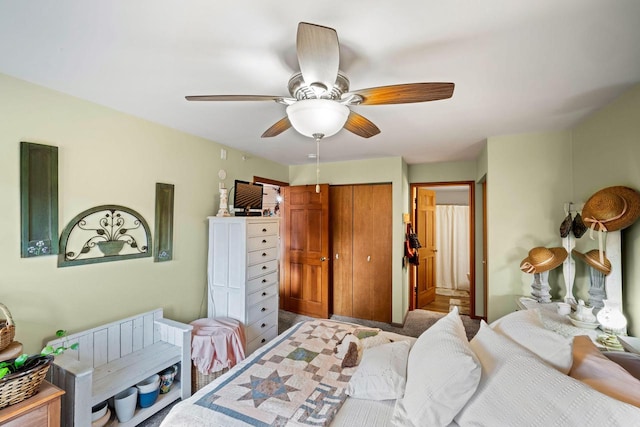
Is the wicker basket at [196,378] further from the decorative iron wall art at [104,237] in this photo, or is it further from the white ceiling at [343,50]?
the white ceiling at [343,50]

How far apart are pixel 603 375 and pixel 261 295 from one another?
261 centimetres

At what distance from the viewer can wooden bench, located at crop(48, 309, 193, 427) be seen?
1.49 m

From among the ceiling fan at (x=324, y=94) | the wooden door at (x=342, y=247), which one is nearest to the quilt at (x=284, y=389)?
the ceiling fan at (x=324, y=94)

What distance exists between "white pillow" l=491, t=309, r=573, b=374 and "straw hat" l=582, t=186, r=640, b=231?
3.11ft

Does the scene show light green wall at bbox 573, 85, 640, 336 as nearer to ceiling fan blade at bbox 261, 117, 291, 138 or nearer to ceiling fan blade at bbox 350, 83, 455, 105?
ceiling fan blade at bbox 350, 83, 455, 105

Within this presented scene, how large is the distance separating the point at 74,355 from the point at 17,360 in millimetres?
586

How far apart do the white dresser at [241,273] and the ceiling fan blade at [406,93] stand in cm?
181

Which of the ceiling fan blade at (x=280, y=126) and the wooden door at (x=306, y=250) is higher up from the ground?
the ceiling fan blade at (x=280, y=126)

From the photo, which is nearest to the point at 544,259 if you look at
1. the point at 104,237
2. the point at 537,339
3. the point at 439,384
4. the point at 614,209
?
the point at 614,209

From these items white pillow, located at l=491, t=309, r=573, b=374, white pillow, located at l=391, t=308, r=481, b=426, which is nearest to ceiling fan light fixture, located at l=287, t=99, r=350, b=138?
white pillow, located at l=391, t=308, r=481, b=426

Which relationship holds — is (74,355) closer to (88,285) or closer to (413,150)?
(88,285)

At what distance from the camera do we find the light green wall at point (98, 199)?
5.18 ft

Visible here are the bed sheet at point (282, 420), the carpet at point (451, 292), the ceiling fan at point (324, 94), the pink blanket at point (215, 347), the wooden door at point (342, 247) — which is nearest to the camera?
the ceiling fan at point (324, 94)

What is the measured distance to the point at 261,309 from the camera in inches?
114
